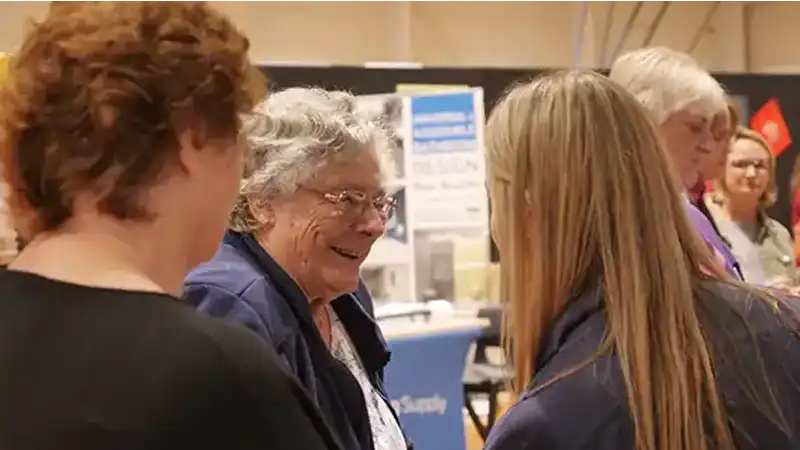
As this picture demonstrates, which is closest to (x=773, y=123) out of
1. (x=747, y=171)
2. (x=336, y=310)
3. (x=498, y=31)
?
(x=498, y=31)

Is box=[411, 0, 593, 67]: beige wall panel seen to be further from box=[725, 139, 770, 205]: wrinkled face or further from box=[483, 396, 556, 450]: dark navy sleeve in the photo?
box=[483, 396, 556, 450]: dark navy sleeve

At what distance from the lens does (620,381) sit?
123 cm

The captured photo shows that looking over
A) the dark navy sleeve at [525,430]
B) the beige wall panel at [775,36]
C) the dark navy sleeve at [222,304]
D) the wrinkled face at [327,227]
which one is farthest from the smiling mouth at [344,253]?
the beige wall panel at [775,36]

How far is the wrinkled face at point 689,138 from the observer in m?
2.23


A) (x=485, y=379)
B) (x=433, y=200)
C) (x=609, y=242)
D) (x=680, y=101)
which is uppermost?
(x=680, y=101)

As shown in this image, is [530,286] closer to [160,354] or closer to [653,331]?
[653,331]

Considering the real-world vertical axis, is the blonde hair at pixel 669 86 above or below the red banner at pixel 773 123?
above

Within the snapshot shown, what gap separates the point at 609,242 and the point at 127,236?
592 millimetres

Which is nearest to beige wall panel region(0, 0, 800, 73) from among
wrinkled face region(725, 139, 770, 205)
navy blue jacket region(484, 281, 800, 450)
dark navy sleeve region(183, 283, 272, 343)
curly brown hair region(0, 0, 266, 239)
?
wrinkled face region(725, 139, 770, 205)

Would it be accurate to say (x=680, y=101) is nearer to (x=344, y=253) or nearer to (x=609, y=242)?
(x=344, y=253)

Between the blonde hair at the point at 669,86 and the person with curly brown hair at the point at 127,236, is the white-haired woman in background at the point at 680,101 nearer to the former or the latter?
the blonde hair at the point at 669,86

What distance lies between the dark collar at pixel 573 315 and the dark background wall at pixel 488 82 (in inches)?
152

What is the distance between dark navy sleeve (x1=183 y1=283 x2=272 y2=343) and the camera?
145 cm

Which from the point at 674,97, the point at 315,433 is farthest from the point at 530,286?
the point at 674,97
